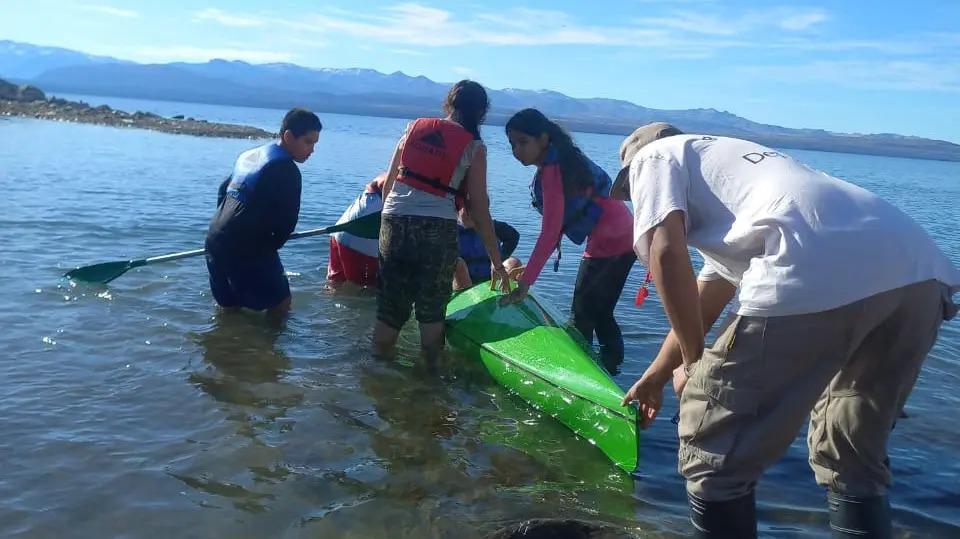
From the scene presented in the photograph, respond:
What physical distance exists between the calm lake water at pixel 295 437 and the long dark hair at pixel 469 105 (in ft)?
6.03

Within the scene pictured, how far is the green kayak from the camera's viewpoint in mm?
4586

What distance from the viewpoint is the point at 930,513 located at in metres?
4.35

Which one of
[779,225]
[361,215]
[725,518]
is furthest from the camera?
[361,215]

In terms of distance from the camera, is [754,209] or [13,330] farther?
[13,330]

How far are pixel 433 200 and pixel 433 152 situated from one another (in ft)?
1.04

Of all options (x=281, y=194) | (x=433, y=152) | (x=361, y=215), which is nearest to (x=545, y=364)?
(x=433, y=152)

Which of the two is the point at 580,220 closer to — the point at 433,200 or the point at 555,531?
the point at 433,200

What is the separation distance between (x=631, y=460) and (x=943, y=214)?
23496 mm

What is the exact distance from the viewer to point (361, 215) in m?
7.64

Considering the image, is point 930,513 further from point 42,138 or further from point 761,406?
point 42,138

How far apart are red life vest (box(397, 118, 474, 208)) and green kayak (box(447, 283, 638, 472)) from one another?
1.25 meters

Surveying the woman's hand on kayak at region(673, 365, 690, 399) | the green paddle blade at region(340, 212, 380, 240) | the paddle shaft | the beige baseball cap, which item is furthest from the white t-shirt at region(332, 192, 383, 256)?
the woman's hand on kayak at region(673, 365, 690, 399)

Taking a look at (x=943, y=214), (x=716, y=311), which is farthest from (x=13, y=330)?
(x=943, y=214)

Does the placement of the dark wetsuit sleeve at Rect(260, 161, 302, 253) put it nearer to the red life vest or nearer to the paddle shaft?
the paddle shaft
